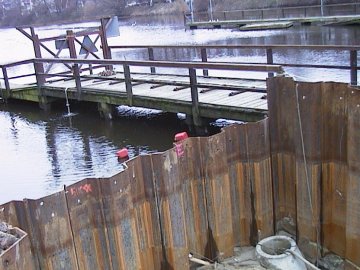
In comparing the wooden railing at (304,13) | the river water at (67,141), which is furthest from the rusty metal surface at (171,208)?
the wooden railing at (304,13)

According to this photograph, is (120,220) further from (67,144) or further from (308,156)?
(67,144)

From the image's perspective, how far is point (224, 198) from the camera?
5570mm

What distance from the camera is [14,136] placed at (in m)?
13.6

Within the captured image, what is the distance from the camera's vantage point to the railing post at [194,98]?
35.1 ft

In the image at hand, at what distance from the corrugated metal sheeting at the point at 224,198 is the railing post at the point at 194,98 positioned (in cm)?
481

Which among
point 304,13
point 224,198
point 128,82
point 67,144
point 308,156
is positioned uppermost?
point 304,13

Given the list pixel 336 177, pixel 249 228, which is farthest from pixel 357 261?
pixel 249 228

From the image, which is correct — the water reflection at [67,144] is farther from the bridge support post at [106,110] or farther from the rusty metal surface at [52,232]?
the rusty metal surface at [52,232]

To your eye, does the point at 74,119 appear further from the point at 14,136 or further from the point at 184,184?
the point at 184,184

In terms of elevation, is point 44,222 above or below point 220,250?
above

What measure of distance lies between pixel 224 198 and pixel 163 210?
839mm

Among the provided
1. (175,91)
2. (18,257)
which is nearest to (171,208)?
(18,257)

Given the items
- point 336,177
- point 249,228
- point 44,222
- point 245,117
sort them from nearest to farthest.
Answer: point 44,222 → point 336,177 → point 249,228 → point 245,117

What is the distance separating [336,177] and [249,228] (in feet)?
3.96
